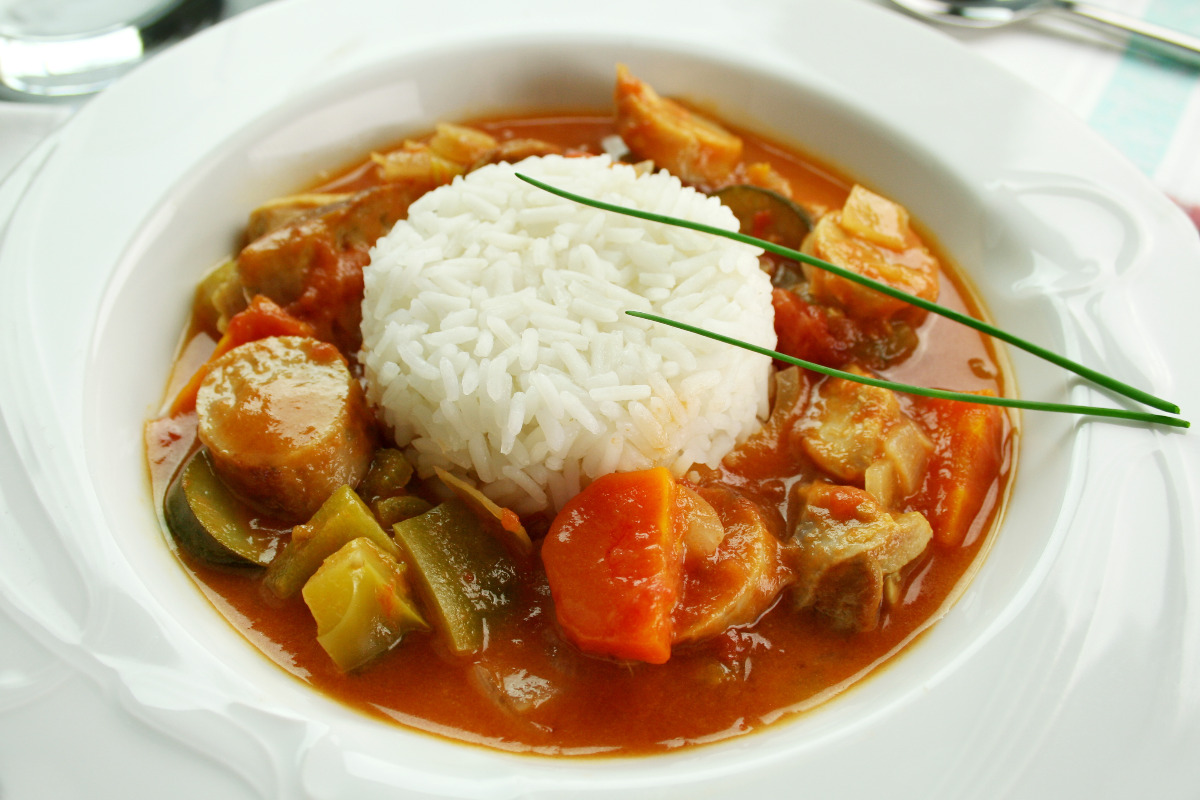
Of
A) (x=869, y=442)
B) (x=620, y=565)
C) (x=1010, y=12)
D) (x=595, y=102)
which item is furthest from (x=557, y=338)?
(x=1010, y=12)

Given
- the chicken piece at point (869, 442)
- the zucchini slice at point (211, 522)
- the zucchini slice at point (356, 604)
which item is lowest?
the zucchini slice at point (211, 522)

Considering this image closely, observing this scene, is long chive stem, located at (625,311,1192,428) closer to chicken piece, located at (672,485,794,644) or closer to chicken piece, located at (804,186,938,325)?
chicken piece, located at (672,485,794,644)

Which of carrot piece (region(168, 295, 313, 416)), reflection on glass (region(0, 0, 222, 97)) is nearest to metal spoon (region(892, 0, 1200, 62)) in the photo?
carrot piece (region(168, 295, 313, 416))

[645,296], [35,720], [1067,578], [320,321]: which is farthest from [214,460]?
[1067,578]

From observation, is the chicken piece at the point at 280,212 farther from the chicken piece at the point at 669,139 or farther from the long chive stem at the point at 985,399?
the long chive stem at the point at 985,399

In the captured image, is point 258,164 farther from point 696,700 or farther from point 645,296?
point 696,700

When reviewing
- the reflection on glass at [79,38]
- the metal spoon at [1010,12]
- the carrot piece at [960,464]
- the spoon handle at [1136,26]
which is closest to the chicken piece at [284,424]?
the carrot piece at [960,464]
